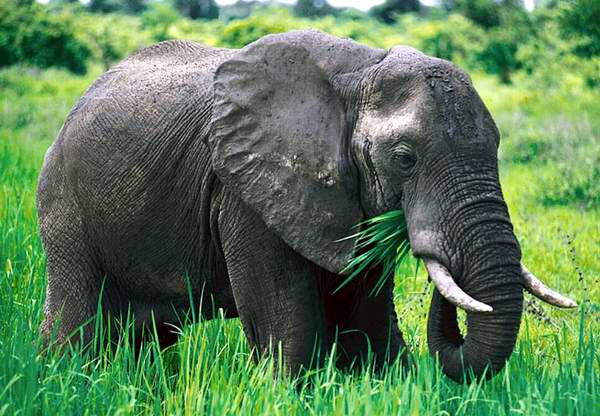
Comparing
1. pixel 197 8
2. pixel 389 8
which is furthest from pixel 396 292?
pixel 389 8

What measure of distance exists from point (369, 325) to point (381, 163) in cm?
95

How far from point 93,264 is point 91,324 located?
267 mm

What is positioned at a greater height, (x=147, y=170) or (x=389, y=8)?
(x=147, y=170)

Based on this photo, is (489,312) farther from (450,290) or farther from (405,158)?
(405,158)

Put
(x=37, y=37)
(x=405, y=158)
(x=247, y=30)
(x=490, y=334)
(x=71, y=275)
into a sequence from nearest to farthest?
(x=490, y=334) < (x=405, y=158) < (x=71, y=275) < (x=247, y=30) < (x=37, y=37)

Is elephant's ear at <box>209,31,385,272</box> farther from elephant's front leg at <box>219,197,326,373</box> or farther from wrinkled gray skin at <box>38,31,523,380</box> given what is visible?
elephant's front leg at <box>219,197,326,373</box>

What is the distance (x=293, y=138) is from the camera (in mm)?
3691

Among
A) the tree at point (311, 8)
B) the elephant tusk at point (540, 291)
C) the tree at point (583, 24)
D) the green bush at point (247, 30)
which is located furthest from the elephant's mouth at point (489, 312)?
the tree at point (311, 8)

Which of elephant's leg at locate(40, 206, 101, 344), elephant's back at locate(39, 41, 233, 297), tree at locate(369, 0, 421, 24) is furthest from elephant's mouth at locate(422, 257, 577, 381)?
tree at locate(369, 0, 421, 24)

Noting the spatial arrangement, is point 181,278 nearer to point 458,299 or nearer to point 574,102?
point 458,299

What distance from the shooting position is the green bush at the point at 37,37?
22.3 meters

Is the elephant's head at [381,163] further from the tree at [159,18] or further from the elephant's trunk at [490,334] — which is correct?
the tree at [159,18]

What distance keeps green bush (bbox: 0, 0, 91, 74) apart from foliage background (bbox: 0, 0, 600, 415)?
4 centimetres

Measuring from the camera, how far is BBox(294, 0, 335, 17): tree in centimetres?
4638
